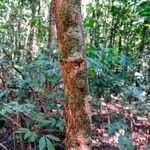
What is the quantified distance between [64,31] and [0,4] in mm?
9987

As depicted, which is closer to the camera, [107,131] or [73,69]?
[73,69]

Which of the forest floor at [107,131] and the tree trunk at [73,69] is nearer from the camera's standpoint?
the tree trunk at [73,69]

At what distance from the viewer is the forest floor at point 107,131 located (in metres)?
3.28

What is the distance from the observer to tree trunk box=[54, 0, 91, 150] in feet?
4.55

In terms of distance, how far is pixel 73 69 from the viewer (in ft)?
4.71

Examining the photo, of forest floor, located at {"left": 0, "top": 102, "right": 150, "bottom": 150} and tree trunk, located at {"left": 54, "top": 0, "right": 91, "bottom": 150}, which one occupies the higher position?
tree trunk, located at {"left": 54, "top": 0, "right": 91, "bottom": 150}

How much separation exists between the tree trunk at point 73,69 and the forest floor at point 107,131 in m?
1.08

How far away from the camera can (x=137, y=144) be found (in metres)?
4.37

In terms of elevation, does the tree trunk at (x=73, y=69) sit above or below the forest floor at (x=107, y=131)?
above

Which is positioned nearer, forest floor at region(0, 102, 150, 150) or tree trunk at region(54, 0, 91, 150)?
tree trunk at region(54, 0, 91, 150)

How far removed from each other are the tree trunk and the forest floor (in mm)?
1082

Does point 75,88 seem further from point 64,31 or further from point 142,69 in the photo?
point 142,69

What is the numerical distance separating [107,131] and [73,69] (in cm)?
173

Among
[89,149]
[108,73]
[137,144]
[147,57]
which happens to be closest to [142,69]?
[147,57]
